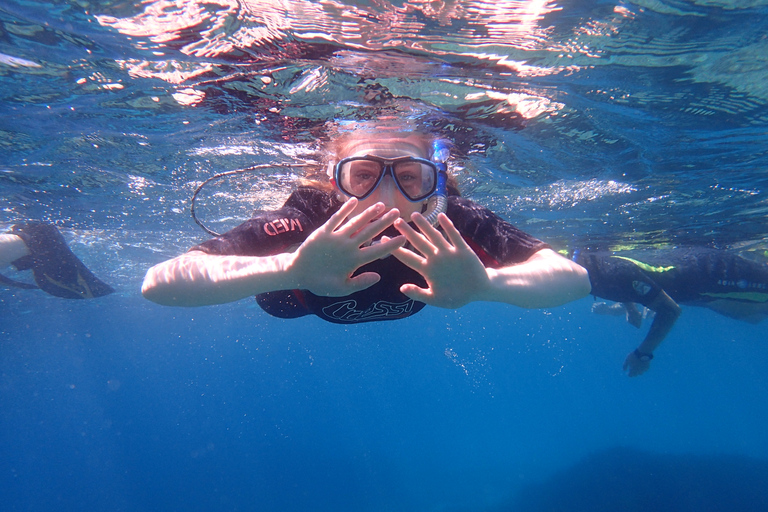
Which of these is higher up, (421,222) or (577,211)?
(421,222)

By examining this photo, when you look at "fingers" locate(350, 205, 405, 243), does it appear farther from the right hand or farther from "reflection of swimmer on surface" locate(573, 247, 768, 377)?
"reflection of swimmer on surface" locate(573, 247, 768, 377)

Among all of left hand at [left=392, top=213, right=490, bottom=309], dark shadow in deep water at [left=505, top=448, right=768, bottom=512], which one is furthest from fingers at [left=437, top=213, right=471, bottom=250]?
dark shadow in deep water at [left=505, top=448, right=768, bottom=512]

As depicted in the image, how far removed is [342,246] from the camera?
226 cm

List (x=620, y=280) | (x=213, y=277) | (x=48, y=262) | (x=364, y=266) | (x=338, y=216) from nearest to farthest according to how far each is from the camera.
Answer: (x=338, y=216) < (x=213, y=277) < (x=364, y=266) < (x=620, y=280) < (x=48, y=262)

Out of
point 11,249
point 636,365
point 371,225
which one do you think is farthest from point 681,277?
point 11,249

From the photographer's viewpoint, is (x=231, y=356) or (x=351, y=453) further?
(x=231, y=356)

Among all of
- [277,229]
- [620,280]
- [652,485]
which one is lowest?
[652,485]

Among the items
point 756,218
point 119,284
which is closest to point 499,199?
point 756,218

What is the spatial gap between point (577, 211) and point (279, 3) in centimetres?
1273

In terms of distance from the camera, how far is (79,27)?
4.72 m

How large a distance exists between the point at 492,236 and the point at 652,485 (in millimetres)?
20878

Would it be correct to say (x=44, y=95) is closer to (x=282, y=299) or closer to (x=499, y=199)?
(x=282, y=299)

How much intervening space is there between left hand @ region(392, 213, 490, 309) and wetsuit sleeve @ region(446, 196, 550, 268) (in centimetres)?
115

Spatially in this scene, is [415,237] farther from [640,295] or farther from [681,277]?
[681,277]
